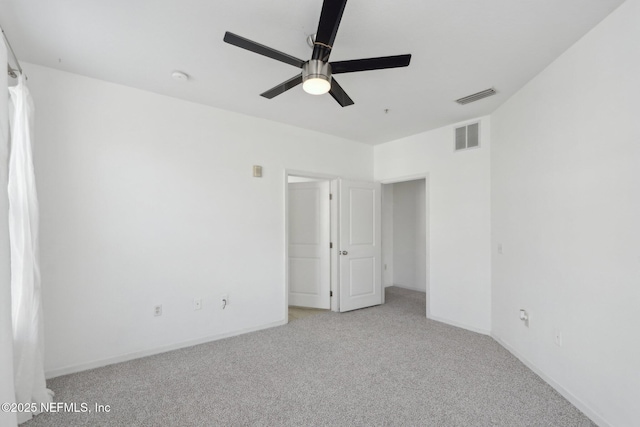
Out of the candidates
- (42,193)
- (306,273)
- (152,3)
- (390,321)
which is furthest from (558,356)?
(42,193)

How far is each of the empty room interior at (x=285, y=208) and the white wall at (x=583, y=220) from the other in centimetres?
2

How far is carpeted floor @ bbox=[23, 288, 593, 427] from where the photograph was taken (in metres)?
2.02

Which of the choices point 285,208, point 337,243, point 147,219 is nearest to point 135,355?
point 147,219

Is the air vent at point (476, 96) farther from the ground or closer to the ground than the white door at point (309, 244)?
farther from the ground

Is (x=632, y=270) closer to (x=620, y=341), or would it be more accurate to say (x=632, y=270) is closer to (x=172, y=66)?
(x=620, y=341)

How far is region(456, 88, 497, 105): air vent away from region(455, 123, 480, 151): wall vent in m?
0.61

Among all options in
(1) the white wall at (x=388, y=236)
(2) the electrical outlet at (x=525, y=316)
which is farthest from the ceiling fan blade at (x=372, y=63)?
(1) the white wall at (x=388, y=236)

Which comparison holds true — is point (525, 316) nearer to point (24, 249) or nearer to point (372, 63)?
point (372, 63)

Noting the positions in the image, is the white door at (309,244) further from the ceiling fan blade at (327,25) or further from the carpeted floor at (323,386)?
the ceiling fan blade at (327,25)

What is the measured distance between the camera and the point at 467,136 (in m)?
3.77

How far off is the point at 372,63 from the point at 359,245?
3135 millimetres

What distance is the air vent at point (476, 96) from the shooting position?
116 inches

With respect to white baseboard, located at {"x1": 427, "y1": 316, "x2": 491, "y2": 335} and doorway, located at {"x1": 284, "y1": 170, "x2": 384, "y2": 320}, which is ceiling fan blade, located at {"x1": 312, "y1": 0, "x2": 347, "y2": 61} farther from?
white baseboard, located at {"x1": 427, "y1": 316, "x2": 491, "y2": 335}

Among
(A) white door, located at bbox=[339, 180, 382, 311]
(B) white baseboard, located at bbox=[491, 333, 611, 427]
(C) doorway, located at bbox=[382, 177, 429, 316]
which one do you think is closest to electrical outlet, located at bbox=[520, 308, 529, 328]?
(B) white baseboard, located at bbox=[491, 333, 611, 427]
